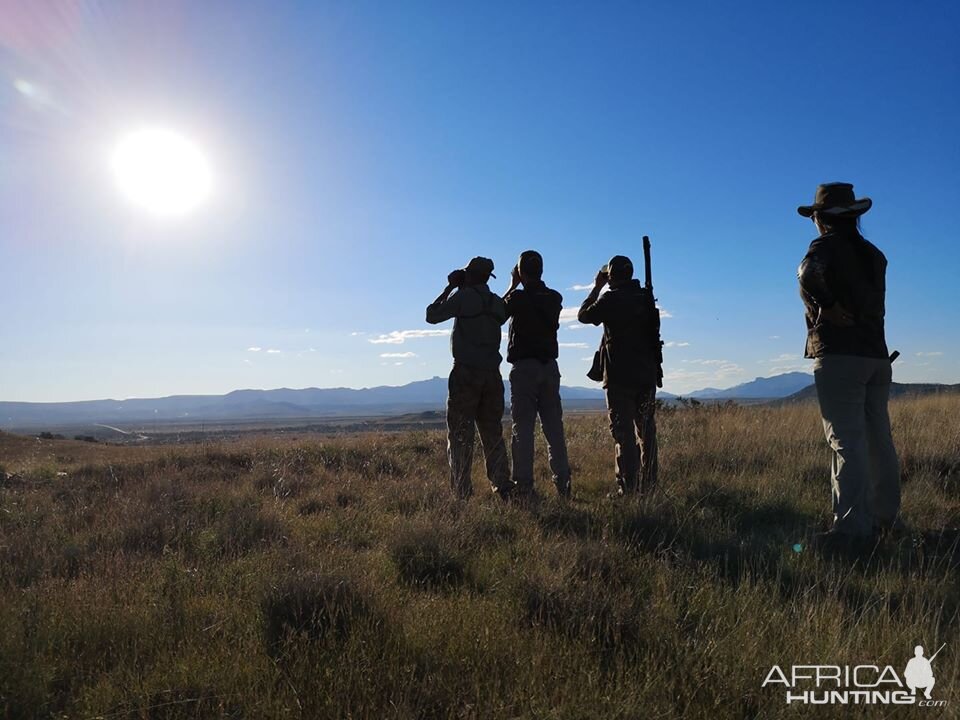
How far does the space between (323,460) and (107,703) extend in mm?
7125

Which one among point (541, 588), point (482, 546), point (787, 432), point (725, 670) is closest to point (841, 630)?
point (725, 670)

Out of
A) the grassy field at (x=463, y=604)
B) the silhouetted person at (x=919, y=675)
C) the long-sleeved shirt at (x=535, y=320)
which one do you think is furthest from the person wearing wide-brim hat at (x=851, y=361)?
the long-sleeved shirt at (x=535, y=320)

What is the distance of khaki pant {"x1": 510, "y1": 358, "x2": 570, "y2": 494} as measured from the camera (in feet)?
19.7

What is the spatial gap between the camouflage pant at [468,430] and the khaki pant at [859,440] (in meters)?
2.85

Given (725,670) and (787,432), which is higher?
(787,432)

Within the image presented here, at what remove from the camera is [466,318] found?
5.97 metres

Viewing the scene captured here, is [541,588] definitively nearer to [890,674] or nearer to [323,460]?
[890,674]

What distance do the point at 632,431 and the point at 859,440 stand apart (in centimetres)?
199

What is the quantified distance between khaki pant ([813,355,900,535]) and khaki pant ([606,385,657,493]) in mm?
1627

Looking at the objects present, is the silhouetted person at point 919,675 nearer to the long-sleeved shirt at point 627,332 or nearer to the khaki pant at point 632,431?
the khaki pant at point 632,431

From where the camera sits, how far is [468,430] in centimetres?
597

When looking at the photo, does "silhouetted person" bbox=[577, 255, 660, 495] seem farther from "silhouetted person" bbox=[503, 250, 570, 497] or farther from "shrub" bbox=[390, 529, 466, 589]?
"shrub" bbox=[390, 529, 466, 589]

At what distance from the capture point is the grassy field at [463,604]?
2371 mm

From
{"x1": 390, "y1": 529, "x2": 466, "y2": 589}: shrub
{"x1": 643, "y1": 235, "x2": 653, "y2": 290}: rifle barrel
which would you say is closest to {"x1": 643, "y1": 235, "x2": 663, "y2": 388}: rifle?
{"x1": 643, "y1": 235, "x2": 653, "y2": 290}: rifle barrel
